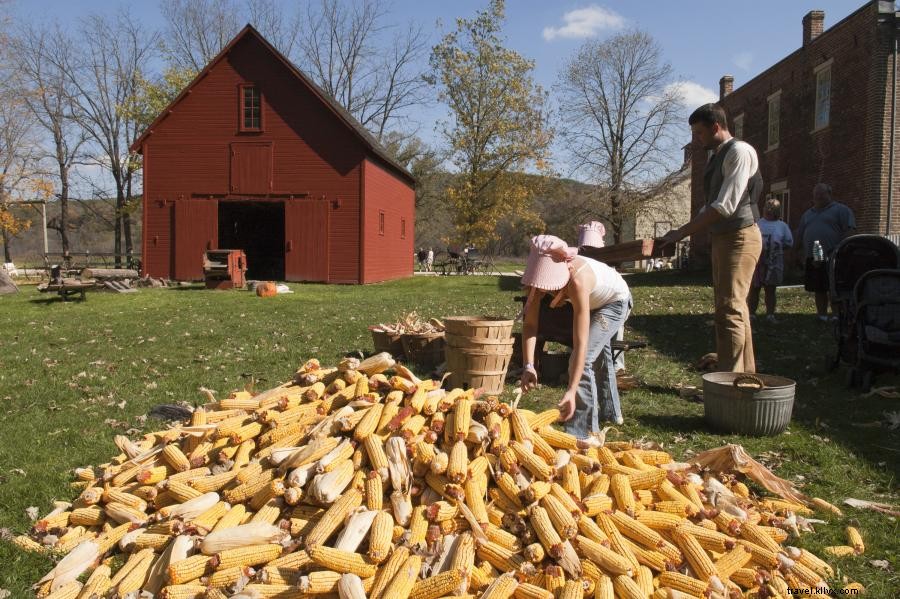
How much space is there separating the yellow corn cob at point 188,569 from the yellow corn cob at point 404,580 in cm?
95

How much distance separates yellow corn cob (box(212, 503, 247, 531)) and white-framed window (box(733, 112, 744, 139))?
3013 centimetres

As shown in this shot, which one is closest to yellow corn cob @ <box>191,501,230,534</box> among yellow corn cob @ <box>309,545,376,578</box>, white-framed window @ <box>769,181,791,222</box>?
yellow corn cob @ <box>309,545,376,578</box>

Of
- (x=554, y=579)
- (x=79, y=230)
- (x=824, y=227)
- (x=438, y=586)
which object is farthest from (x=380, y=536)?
(x=79, y=230)

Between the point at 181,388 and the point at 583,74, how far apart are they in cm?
4401

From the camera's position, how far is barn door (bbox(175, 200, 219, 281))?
2506 cm

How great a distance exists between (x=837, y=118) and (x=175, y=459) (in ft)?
75.9

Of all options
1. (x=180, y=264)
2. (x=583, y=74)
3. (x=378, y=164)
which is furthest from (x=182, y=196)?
(x=583, y=74)

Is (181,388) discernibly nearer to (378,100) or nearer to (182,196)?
(182,196)

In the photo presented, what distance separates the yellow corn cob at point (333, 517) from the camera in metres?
3.29

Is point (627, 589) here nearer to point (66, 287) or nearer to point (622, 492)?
point (622, 492)

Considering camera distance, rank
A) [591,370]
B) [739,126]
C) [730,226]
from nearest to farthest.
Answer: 1. [591,370]
2. [730,226]
3. [739,126]

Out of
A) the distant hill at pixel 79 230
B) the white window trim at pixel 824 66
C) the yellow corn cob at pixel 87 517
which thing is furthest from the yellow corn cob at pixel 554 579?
the distant hill at pixel 79 230

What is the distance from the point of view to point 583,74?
46094 millimetres

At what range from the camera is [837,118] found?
21109mm
